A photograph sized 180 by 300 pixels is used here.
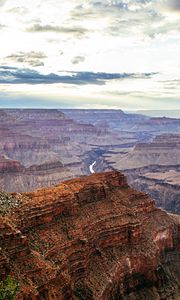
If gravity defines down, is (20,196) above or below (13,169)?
above

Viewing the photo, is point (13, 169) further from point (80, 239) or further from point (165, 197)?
point (80, 239)

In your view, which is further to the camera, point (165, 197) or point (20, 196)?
point (165, 197)

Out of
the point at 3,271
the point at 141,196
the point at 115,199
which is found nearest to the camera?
the point at 3,271

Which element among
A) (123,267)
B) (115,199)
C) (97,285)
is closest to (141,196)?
(115,199)

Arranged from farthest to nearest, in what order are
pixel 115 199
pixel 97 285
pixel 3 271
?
pixel 115 199 < pixel 97 285 < pixel 3 271

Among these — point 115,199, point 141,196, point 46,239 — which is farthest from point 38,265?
point 141,196

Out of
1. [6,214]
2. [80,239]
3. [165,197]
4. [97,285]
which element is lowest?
[165,197]
